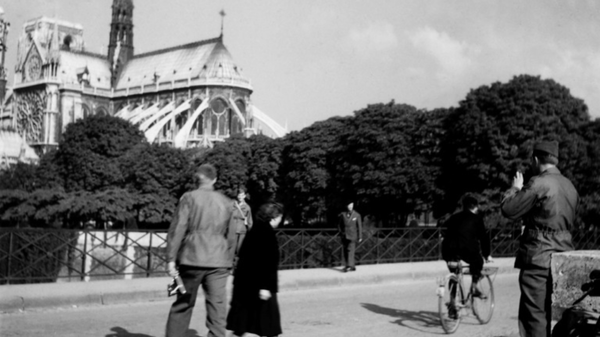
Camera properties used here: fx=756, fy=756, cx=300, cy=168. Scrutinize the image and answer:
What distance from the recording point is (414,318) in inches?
420

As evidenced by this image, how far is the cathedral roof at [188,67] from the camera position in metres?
108

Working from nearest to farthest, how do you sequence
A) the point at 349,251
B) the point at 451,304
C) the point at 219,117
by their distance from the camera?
the point at 451,304 → the point at 349,251 → the point at 219,117

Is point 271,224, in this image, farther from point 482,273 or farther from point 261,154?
point 261,154

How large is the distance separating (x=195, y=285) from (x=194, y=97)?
102076 millimetres

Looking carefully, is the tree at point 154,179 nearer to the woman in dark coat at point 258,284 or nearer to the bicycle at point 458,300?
the bicycle at point 458,300

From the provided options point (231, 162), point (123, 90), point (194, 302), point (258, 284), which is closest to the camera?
point (258, 284)

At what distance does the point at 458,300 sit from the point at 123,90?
387ft

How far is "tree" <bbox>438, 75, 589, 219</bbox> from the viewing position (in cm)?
3575

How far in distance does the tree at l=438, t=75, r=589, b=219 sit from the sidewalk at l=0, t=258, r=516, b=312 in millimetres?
19956

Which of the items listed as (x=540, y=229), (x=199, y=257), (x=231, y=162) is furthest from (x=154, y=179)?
(x=540, y=229)

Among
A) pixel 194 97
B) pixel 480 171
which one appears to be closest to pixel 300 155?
pixel 480 171

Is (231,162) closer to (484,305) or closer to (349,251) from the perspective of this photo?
(349,251)

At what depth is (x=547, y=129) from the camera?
36.0 metres

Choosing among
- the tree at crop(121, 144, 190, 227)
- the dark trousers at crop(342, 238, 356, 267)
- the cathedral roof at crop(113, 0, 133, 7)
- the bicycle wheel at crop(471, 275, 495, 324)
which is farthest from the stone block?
the cathedral roof at crop(113, 0, 133, 7)
